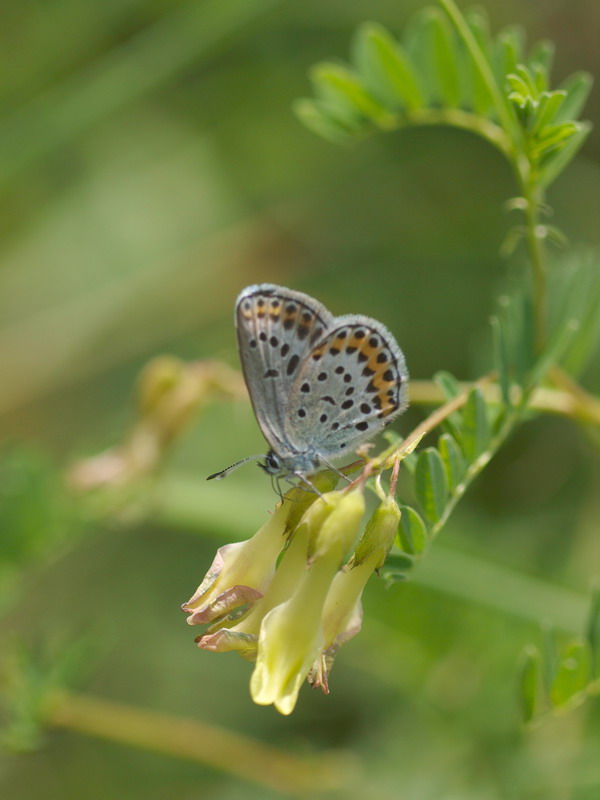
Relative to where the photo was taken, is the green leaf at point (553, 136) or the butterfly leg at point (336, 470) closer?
the butterfly leg at point (336, 470)

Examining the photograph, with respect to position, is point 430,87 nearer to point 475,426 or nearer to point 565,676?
point 475,426

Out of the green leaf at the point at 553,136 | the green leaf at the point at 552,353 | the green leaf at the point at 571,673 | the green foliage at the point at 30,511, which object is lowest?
the green leaf at the point at 571,673

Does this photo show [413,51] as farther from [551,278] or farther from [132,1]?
[132,1]

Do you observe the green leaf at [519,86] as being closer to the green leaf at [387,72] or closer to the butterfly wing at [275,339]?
the butterfly wing at [275,339]

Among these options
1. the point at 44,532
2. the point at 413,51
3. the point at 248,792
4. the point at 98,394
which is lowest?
the point at 248,792

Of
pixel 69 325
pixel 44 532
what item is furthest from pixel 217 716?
pixel 69 325


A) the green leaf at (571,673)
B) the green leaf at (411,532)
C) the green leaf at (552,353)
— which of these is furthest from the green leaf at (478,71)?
the green leaf at (571,673)
